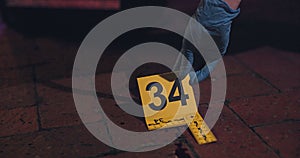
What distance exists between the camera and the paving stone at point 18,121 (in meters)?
2.15

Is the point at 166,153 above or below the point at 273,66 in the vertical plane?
below

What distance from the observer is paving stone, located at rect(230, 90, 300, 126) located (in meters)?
2.21

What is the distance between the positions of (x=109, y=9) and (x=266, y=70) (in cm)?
192

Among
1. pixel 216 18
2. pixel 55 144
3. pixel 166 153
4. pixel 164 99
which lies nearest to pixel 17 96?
pixel 55 144

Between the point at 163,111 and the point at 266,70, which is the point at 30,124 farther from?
the point at 266,70

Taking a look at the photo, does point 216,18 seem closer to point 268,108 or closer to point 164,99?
point 164,99

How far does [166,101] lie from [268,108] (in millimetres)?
847

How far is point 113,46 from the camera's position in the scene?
3371 millimetres

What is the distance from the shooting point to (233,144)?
1.97 m

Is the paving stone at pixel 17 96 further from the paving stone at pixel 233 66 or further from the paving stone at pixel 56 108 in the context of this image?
the paving stone at pixel 233 66

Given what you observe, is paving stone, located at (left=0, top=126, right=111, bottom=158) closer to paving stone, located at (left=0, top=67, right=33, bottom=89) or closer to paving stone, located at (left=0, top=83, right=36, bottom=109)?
paving stone, located at (left=0, top=83, right=36, bottom=109)

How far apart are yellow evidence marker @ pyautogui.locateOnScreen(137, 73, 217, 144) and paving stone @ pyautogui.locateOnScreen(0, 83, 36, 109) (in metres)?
1.01

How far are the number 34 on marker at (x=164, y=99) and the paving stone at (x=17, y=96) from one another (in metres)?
1.00

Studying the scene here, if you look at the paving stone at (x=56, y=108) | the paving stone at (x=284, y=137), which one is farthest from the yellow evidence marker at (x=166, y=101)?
the paving stone at (x=56, y=108)
